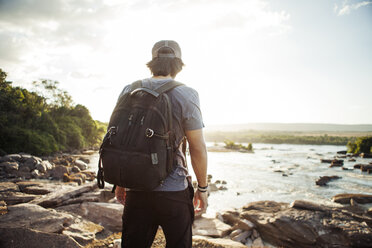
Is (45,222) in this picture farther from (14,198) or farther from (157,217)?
(157,217)

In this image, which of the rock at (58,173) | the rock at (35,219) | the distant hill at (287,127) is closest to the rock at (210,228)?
the rock at (35,219)

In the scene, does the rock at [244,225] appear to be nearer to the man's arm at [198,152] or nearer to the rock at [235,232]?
the rock at [235,232]

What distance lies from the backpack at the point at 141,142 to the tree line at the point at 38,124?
23020mm

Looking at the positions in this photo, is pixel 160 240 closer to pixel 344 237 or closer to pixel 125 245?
pixel 125 245

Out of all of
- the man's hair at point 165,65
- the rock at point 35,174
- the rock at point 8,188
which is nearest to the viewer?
the man's hair at point 165,65

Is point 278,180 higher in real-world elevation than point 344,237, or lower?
lower

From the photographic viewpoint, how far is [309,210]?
5.87 metres

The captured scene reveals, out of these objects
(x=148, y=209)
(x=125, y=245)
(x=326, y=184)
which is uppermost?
(x=148, y=209)

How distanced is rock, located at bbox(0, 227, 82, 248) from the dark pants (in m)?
2.18

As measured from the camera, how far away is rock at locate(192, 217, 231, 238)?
5.24m

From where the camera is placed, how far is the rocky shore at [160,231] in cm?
367

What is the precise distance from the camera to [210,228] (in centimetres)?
558

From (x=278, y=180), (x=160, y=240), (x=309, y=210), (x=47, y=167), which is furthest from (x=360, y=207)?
(x=47, y=167)

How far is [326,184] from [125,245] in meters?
14.2
